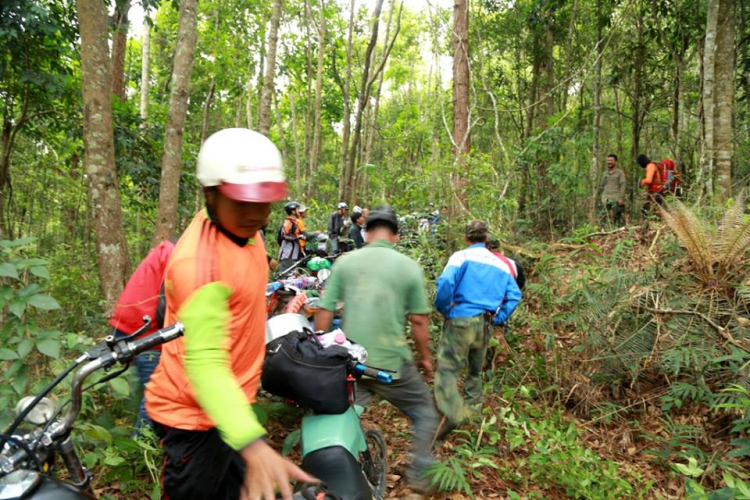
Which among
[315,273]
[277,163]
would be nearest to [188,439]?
[277,163]

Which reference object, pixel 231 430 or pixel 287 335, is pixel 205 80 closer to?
pixel 287 335

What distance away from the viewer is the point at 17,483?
4.21ft

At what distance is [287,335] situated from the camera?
2.61 metres

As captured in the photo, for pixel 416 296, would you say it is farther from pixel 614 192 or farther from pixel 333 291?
pixel 614 192

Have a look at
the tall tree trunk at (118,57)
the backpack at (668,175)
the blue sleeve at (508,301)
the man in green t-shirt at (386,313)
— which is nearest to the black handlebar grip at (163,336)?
the man in green t-shirt at (386,313)

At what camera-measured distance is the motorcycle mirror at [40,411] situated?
1.47 m

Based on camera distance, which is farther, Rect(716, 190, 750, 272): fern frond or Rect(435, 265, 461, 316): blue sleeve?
Rect(716, 190, 750, 272): fern frond

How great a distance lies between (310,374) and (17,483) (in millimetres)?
1305

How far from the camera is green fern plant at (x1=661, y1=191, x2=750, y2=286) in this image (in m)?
4.50

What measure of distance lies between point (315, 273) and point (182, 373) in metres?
4.37

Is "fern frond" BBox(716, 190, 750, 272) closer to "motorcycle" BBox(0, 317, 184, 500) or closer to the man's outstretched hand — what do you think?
the man's outstretched hand

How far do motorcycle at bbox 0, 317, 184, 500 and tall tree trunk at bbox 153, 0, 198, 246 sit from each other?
4.55 m

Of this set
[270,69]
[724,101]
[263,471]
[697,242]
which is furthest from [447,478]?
[270,69]

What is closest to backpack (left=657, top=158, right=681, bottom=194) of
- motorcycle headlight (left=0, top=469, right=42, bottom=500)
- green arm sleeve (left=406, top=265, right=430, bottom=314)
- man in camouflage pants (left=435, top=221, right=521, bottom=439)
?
man in camouflage pants (left=435, top=221, right=521, bottom=439)
